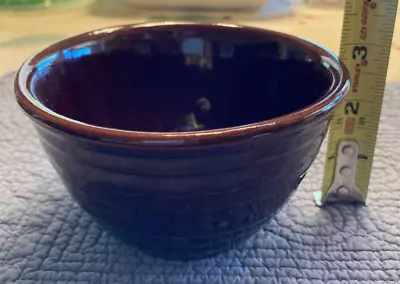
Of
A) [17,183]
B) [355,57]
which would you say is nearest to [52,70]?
[17,183]

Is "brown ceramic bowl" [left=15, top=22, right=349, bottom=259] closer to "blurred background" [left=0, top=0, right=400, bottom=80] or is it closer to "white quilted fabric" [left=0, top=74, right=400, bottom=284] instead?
"white quilted fabric" [left=0, top=74, right=400, bottom=284]

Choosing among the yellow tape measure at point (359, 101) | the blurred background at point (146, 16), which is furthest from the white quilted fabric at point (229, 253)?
the blurred background at point (146, 16)

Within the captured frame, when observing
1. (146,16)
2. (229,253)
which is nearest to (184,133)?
(229,253)

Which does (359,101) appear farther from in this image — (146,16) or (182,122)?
(146,16)

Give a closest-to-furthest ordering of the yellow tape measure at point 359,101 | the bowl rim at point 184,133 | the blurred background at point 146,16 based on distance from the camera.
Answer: the bowl rim at point 184,133 → the yellow tape measure at point 359,101 → the blurred background at point 146,16

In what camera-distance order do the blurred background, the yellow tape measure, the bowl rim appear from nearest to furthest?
the bowl rim → the yellow tape measure → the blurred background

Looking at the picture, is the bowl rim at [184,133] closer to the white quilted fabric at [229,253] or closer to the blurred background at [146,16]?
the white quilted fabric at [229,253]

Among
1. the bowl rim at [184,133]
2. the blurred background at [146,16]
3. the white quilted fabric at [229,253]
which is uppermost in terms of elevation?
the bowl rim at [184,133]

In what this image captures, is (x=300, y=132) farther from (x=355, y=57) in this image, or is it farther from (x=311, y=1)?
(x=311, y=1)

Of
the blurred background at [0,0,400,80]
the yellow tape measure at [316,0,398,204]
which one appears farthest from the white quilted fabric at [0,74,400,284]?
the blurred background at [0,0,400,80]
